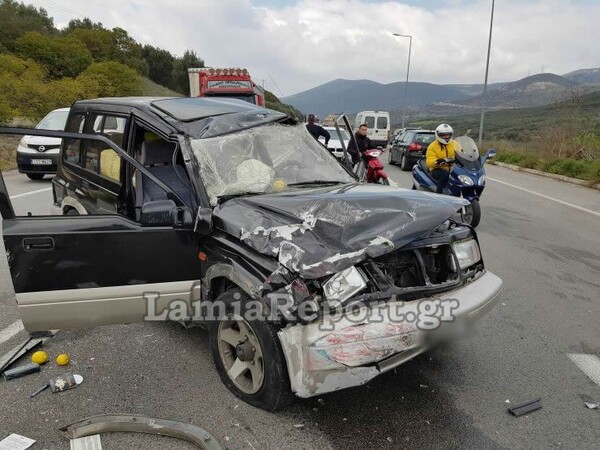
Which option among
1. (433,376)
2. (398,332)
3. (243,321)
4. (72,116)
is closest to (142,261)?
(243,321)

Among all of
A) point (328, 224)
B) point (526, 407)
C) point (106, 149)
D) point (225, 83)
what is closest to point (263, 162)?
point (328, 224)

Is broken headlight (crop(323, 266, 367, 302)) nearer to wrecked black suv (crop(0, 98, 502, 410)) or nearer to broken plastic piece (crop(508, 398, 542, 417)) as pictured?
wrecked black suv (crop(0, 98, 502, 410))

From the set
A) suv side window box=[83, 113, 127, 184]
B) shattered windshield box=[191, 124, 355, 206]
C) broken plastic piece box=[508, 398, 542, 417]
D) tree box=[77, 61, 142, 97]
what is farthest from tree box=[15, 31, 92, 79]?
broken plastic piece box=[508, 398, 542, 417]

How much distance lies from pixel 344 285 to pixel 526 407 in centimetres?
151

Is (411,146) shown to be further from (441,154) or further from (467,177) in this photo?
(467,177)

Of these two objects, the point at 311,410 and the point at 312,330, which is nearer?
the point at 312,330

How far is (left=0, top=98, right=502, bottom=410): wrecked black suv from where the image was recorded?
7.76 ft

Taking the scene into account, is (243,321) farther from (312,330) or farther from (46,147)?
(46,147)

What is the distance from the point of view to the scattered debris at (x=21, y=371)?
3080mm

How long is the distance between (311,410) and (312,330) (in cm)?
79

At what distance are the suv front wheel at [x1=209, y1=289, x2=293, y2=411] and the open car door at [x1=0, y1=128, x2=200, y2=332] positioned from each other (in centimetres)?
38

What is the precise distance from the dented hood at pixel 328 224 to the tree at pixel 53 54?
36679mm

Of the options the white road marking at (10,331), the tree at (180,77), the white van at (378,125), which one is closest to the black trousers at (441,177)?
the white road marking at (10,331)

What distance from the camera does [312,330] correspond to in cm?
230
